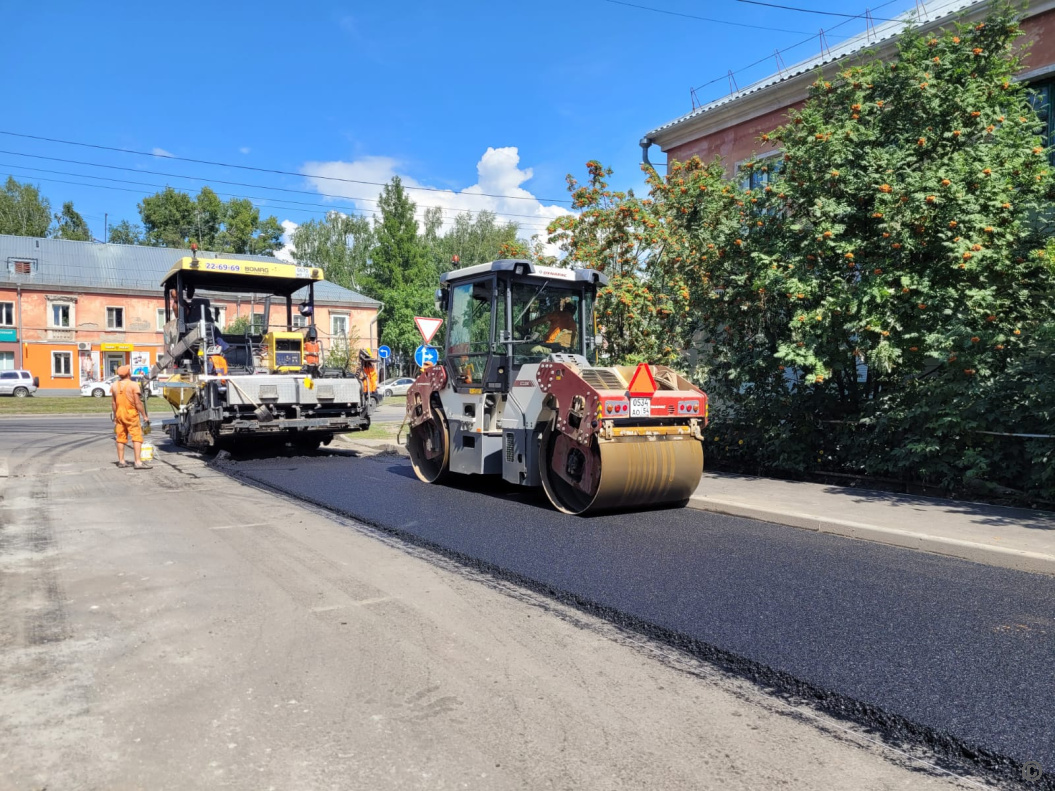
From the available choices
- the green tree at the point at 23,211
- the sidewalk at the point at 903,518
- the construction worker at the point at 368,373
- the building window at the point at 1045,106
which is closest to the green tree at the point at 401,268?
the green tree at the point at 23,211

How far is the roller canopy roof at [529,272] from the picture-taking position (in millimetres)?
8484

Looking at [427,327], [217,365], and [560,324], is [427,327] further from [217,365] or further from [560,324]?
[560,324]

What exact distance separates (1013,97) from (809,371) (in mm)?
3883

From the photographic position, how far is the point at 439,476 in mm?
9625

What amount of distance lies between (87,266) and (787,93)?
4361cm

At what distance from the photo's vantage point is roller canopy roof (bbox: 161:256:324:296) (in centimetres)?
1252

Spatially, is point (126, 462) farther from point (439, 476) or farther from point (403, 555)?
point (403, 555)

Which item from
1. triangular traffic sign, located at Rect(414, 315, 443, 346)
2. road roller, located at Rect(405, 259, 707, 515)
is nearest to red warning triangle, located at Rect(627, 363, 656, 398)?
road roller, located at Rect(405, 259, 707, 515)

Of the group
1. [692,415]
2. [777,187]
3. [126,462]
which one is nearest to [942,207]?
[777,187]

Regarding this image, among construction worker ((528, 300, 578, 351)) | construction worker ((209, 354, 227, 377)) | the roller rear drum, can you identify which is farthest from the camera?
construction worker ((209, 354, 227, 377))

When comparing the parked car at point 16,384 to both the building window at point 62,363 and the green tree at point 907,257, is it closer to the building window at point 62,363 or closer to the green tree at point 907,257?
the building window at point 62,363

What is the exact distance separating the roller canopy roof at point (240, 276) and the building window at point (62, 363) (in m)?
36.9

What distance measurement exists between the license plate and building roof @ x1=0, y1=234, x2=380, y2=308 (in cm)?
4094

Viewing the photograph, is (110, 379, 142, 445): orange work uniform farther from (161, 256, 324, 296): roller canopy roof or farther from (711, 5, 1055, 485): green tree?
(711, 5, 1055, 485): green tree
